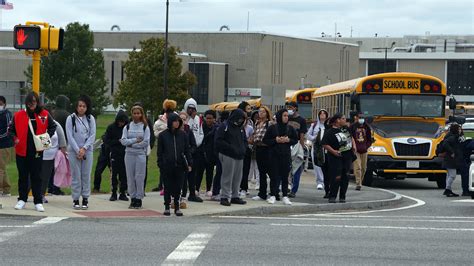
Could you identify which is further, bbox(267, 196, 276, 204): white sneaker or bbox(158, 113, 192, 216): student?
bbox(267, 196, 276, 204): white sneaker

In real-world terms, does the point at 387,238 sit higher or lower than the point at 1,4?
lower

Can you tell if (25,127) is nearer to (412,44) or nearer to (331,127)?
(331,127)

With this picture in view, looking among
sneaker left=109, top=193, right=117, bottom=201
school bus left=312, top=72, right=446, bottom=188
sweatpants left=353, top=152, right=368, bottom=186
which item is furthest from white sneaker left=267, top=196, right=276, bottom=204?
school bus left=312, top=72, right=446, bottom=188

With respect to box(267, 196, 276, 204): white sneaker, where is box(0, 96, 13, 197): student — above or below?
above

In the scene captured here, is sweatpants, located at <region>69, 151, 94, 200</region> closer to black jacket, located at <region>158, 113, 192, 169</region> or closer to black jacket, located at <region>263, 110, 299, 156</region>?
black jacket, located at <region>158, 113, 192, 169</region>

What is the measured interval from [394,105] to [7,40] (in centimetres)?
10745

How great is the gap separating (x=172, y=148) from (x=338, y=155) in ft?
13.1

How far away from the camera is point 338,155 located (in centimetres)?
1806

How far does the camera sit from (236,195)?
17.2m

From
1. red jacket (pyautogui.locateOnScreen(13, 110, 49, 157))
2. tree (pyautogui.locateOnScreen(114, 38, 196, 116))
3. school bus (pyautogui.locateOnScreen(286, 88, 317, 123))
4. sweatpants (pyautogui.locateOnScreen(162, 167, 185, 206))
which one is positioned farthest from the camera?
tree (pyautogui.locateOnScreen(114, 38, 196, 116))

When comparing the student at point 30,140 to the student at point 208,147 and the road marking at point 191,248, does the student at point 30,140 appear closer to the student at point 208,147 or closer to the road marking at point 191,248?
the road marking at point 191,248

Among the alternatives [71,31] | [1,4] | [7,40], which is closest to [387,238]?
[1,4]

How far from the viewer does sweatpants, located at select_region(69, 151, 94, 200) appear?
15.7m

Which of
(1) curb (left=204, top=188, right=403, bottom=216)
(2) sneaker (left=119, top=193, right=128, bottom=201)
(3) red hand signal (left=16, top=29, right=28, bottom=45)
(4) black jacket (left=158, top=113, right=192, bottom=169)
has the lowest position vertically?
(1) curb (left=204, top=188, right=403, bottom=216)
